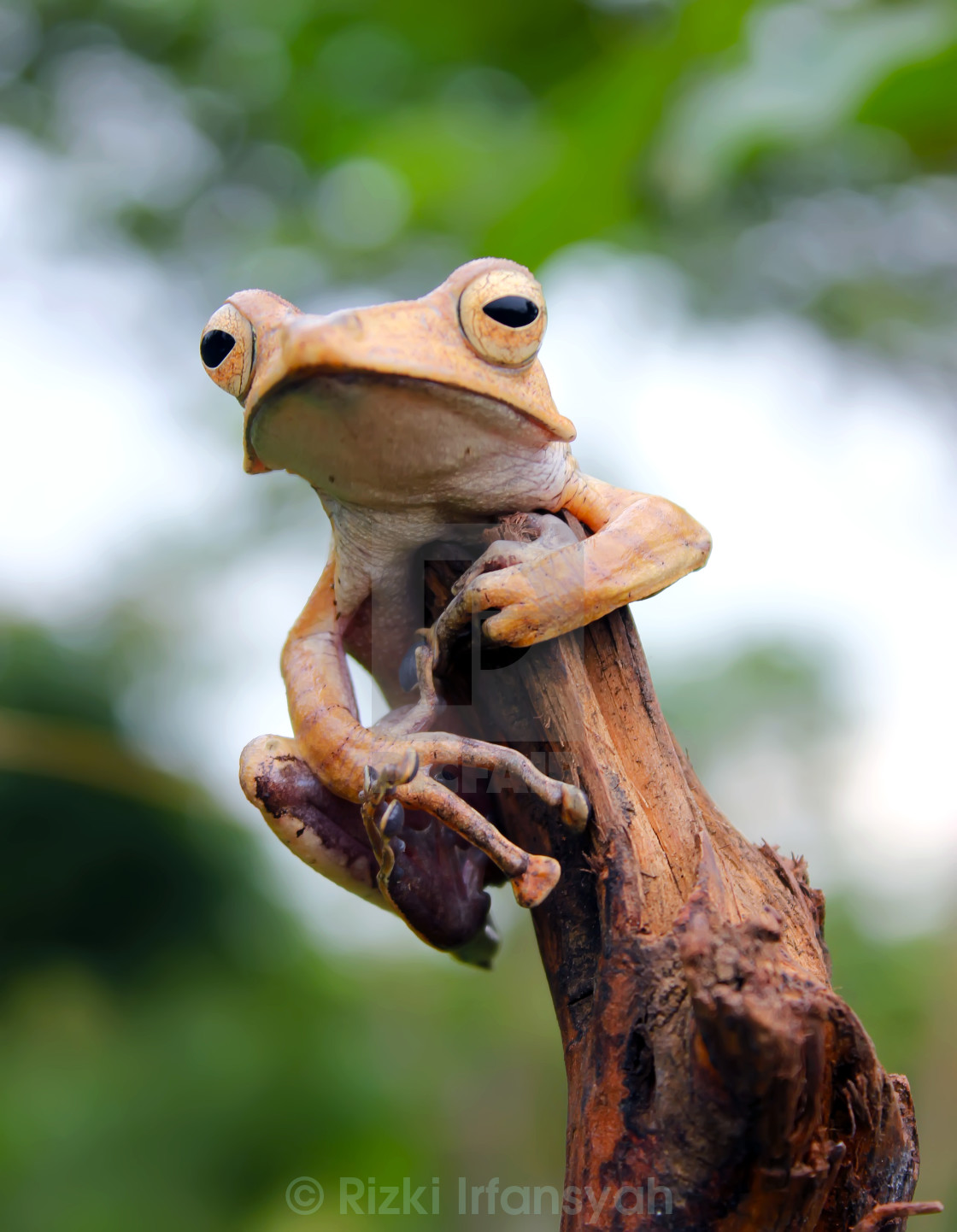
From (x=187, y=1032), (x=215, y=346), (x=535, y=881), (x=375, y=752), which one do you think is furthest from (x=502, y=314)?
(x=187, y=1032)

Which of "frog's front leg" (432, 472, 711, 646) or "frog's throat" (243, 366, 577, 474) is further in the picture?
"frog's front leg" (432, 472, 711, 646)

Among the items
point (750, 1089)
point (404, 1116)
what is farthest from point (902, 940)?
point (750, 1089)

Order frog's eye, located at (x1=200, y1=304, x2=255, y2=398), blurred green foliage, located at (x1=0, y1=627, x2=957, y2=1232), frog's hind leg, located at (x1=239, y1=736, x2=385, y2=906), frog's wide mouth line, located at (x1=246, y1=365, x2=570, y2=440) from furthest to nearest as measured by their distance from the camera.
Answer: blurred green foliage, located at (x1=0, y1=627, x2=957, y2=1232)
frog's hind leg, located at (x1=239, y1=736, x2=385, y2=906)
frog's eye, located at (x1=200, y1=304, x2=255, y2=398)
frog's wide mouth line, located at (x1=246, y1=365, x2=570, y2=440)

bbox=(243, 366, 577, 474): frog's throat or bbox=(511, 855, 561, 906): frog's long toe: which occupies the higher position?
bbox=(243, 366, 577, 474): frog's throat

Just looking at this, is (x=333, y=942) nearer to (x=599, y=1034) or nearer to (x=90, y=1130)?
(x=90, y=1130)

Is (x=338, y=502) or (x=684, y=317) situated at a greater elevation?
(x=684, y=317)

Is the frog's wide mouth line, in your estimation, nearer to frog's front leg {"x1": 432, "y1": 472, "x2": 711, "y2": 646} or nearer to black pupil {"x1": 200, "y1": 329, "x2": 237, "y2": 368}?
black pupil {"x1": 200, "y1": 329, "x2": 237, "y2": 368}

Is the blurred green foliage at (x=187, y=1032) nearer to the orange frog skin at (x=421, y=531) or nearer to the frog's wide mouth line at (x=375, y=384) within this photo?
the orange frog skin at (x=421, y=531)

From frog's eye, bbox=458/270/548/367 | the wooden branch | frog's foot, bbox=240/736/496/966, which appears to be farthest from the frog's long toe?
frog's eye, bbox=458/270/548/367
